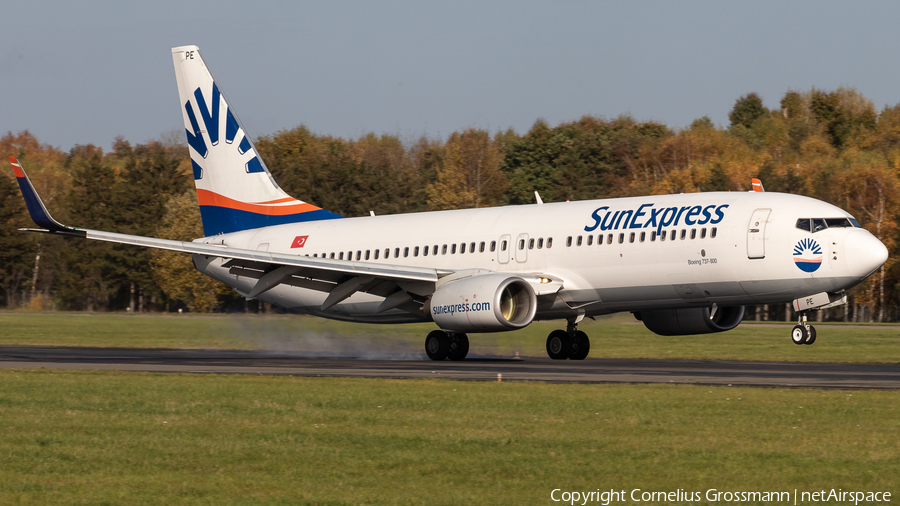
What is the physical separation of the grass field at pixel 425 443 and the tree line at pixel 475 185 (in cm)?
5357

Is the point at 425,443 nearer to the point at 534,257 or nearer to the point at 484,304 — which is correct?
the point at 484,304

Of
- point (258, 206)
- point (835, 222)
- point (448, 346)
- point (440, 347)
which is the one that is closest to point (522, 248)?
point (448, 346)

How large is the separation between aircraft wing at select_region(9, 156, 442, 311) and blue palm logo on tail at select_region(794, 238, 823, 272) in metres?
9.30

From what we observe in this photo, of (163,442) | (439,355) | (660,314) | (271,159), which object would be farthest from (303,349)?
(271,159)

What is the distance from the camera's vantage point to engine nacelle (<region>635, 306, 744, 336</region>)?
1174 inches

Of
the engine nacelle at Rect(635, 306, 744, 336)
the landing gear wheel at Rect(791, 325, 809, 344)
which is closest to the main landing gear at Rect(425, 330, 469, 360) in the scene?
the engine nacelle at Rect(635, 306, 744, 336)

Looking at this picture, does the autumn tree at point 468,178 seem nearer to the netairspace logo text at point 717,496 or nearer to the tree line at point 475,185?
the tree line at point 475,185

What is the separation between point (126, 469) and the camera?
11.3m

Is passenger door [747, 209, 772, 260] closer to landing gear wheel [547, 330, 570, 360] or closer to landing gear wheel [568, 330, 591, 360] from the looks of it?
landing gear wheel [568, 330, 591, 360]

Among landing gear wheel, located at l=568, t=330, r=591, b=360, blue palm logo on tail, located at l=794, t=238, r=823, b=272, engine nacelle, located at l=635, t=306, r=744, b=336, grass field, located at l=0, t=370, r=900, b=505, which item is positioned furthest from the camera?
landing gear wheel, located at l=568, t=330, r=591, b=360

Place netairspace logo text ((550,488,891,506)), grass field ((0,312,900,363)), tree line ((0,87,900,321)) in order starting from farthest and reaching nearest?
tree line ((0,87,900,321)), grass field ((0,312,900,363)), netairspace logo text ((550,488,891,506))

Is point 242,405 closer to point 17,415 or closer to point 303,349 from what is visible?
point 17,415

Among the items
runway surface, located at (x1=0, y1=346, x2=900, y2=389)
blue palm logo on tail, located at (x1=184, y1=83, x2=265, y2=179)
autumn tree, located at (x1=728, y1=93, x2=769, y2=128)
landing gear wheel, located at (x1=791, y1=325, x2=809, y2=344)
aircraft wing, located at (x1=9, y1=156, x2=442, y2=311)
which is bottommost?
runway surface, located at (x1=0, y1=346, x2=900, y2=389)

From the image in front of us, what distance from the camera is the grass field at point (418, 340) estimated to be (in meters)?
32.8
